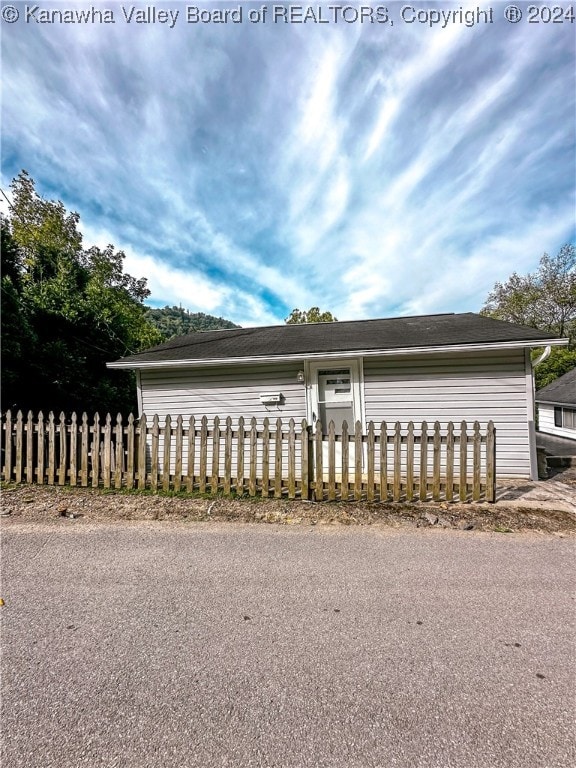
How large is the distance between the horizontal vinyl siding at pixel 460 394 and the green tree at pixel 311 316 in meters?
25.5

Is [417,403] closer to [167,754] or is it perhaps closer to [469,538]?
[469,538]

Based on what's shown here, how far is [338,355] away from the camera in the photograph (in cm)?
628

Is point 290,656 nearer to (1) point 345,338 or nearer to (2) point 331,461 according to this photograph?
(2) point 331,461

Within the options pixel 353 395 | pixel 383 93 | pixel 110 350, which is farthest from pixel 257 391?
pixel 110 350

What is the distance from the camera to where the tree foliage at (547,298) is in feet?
73.2

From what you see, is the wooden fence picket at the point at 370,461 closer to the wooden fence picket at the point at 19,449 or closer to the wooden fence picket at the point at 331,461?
the wooden fence picket at the point at 331,461

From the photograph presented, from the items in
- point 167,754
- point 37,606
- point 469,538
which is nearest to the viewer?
point 167,754

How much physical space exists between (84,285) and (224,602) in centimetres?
1299

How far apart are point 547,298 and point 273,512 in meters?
28.0

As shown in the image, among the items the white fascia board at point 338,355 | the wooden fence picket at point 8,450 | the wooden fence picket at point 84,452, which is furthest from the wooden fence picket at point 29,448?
the white fascia board at point 338,355

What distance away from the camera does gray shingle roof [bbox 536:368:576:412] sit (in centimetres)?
1227

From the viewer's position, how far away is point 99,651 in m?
1.91

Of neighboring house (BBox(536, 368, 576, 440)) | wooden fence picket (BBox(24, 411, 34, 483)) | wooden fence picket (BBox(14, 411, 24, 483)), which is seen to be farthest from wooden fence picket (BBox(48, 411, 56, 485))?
neighboring house (BBox(536, 368, 576, 440))

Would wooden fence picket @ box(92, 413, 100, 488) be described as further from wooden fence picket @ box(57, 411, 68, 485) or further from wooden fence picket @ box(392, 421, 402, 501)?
wooden fence picket @ box(392, 421, 402, 501)
